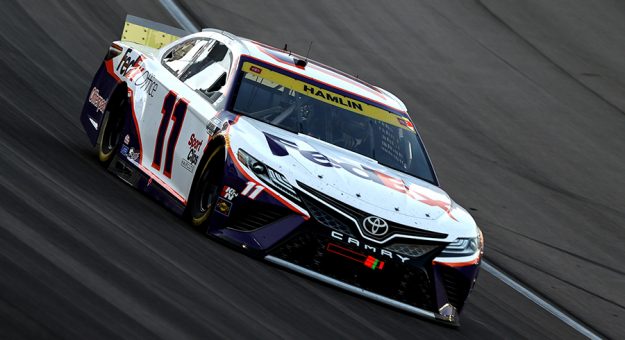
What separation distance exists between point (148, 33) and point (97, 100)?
103 cm

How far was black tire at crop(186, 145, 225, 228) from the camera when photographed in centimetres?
905

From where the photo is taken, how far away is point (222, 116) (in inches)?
373

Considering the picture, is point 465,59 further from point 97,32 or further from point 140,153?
point 140,153

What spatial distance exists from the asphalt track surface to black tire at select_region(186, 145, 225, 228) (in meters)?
0.16

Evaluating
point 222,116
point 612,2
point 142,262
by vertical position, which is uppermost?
point 612,2

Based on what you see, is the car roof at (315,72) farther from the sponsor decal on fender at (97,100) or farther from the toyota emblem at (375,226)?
the toyota emblem at (375,226)

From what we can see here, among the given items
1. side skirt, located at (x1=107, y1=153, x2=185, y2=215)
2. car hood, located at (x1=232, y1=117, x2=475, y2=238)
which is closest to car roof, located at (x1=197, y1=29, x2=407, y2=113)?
car hood, located at (x1=232, y1=117, x2=475, y2=238)

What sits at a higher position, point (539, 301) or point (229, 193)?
point (229, 193)

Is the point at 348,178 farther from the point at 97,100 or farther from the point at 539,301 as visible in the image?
the point at 97,100

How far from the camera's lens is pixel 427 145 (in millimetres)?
16422

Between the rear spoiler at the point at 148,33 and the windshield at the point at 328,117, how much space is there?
251cm

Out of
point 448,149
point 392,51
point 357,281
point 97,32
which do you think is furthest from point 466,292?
point 392,51

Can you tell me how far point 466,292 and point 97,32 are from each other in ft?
33.7

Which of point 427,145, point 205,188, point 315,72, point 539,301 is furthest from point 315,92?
point 427,145
